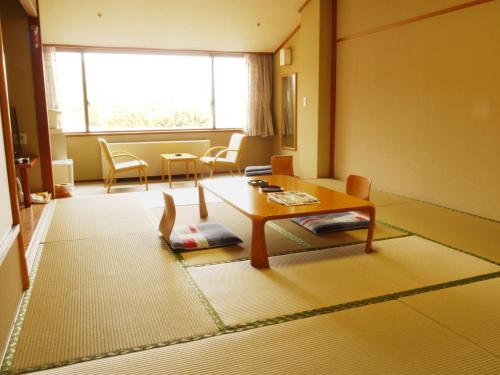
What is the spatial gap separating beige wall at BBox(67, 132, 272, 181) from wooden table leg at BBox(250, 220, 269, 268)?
4.91 meters

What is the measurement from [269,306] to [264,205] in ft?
3.05

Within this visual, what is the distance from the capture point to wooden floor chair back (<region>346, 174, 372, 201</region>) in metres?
3.42

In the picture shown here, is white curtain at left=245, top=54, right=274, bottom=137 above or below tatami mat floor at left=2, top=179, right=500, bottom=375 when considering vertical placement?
above

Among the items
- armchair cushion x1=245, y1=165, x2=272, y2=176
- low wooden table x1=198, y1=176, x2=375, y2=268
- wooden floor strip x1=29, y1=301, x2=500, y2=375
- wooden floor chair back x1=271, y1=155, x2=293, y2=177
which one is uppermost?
wooden floor chair back x1=271, y1=155, x2=293, y2=177

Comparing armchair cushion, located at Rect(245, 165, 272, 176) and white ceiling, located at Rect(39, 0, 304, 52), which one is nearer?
white ceiling, located at Rect(39, 0, 304, 52)

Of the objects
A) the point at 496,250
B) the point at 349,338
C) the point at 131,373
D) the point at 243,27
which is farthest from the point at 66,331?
the point at 243,27

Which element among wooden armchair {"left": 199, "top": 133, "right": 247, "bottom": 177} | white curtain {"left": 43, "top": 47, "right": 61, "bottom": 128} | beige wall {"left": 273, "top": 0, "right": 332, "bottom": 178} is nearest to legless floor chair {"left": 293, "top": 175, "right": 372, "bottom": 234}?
beige wall {"left": 273, "top": 0, "right": 332, "bottom": 178}

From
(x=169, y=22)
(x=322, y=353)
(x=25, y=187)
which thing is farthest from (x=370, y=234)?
(x=169, y=22)

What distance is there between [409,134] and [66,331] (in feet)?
12.9

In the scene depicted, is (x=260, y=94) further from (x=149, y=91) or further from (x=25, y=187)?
(x=25, y=187)

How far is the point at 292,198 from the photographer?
3.09m

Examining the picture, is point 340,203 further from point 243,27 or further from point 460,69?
point 243,27

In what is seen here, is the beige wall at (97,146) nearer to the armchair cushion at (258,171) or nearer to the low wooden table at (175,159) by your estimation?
the low wooden table at (175,159)

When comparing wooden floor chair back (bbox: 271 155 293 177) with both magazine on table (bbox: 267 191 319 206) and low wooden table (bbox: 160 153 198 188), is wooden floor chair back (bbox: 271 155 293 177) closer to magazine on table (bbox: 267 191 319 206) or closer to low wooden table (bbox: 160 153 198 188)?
magazine on table (bbox: 267 191 319 206)
